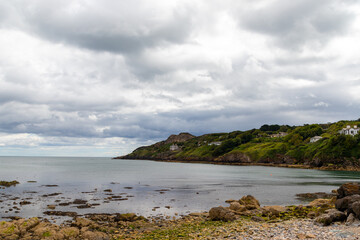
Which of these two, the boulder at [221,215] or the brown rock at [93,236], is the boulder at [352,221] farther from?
the brown rock at [93,236]

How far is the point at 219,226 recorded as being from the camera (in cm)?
2589

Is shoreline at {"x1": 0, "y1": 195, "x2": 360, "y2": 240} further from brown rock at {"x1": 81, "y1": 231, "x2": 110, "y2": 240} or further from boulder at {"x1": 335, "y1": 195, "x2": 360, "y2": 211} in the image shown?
boulder at {"x1": 335, "y1": 195, "x2": 360, "y2": 211}

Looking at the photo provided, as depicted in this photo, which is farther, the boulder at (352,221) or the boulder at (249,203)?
the boulder at (249,203)

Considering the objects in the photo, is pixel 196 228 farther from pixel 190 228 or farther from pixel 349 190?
pixel 349 190

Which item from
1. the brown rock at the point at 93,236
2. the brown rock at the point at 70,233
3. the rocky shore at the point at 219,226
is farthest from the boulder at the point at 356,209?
the brown rock at the point at 70,233

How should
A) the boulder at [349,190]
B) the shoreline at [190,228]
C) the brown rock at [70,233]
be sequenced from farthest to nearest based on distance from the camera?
the boulder at [349,190]
the brown rock at [70,233]
the shoreline at [190,228]

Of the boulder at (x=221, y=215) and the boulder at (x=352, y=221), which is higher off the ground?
the boulder at (x=352, y=221)

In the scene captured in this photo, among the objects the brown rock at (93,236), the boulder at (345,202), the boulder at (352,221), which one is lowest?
the brown rock at (93,236)

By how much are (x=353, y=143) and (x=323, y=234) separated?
167m

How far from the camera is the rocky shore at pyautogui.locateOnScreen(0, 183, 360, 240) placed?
2003 centimetres

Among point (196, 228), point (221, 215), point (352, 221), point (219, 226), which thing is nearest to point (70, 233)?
point (196, 228)

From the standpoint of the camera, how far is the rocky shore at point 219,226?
65.7ft

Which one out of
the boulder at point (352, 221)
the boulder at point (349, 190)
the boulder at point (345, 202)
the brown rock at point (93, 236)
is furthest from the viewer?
the boulder at point (349, 190)

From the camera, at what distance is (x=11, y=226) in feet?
77.5
